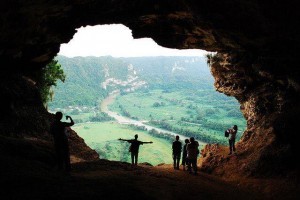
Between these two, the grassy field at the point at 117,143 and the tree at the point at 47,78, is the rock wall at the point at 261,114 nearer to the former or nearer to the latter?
the tree at the point at 47,78

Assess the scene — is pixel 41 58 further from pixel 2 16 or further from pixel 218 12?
pixel 218 12

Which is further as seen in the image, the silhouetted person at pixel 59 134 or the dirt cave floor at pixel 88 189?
the silhouetted person at pixel 59 134

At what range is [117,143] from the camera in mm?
111438

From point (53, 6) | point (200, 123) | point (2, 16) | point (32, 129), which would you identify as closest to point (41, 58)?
point (32, 129)

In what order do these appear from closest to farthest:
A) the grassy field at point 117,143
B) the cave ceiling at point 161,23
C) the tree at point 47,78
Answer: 1. the cave ceiling at point 161,23
2. the tree at point 47,78
3. the grassy field at point 117,143

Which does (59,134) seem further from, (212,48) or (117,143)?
(117,143)

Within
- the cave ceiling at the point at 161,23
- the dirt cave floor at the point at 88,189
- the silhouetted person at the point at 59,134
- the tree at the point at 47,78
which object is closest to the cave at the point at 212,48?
the cave ceiling at the point at 161,23

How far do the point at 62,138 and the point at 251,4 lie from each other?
9.10 m

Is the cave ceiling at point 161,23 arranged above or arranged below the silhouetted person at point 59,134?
above

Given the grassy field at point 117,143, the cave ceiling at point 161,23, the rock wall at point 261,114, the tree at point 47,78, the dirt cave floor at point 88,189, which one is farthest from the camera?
the grassy field at point 117,143

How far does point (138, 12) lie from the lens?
58.7 feet

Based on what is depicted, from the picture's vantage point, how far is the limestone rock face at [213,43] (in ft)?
39.4

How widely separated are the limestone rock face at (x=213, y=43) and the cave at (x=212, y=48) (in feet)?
0.15

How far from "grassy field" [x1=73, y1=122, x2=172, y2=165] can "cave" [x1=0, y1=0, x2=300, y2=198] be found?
64.5m
